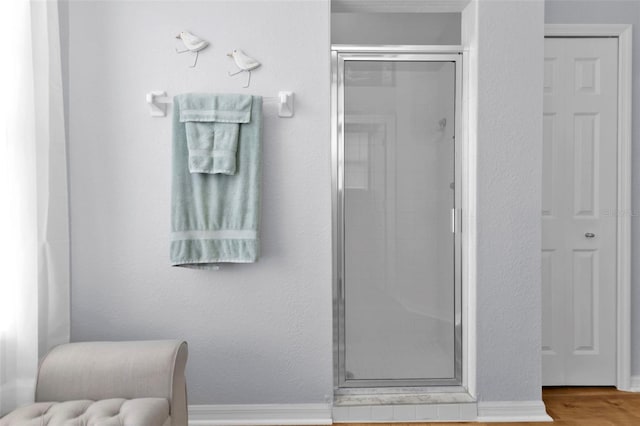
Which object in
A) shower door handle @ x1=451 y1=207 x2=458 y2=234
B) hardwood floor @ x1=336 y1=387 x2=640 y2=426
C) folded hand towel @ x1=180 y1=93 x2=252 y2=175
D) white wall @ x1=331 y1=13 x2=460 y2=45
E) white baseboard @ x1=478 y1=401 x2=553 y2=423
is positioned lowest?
hardwood floor @ x1=336 y1=387 x2=640 y2=426

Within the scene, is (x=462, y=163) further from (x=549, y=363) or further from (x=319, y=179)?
(x=549, y=363)

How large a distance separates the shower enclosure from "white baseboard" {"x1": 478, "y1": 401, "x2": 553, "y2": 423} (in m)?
0.22

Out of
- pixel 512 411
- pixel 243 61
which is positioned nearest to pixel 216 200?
pixel 243 61

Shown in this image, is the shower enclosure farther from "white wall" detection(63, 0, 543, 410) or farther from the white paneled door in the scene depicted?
the white paneled door

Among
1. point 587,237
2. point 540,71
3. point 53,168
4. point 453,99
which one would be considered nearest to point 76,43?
point 53,168

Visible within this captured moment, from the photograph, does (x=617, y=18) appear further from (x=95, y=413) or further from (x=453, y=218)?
(x=95, y=413)

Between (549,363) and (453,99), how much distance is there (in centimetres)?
161

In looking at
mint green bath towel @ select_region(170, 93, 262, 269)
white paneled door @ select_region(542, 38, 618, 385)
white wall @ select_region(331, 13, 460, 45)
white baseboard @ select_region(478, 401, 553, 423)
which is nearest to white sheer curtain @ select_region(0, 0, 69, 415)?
mint green bath towel @ select_region(170, 93, 262, 269)

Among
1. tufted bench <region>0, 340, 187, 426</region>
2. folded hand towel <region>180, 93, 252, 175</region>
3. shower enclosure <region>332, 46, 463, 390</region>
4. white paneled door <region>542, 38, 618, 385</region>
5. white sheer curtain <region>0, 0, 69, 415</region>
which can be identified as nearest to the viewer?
tufted bench <region>0, 340, 187, 426</region>

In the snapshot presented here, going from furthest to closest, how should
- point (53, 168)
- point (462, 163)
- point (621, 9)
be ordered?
point (621, 9), point (462, 163), point (53, 168)

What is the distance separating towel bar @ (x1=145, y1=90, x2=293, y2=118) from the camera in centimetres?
251

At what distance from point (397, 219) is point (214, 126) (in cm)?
104

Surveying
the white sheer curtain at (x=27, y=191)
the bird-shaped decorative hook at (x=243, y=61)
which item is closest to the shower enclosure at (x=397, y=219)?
the bird-shaped decorative hook at (x=243, y=61)

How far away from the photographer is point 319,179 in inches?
102
